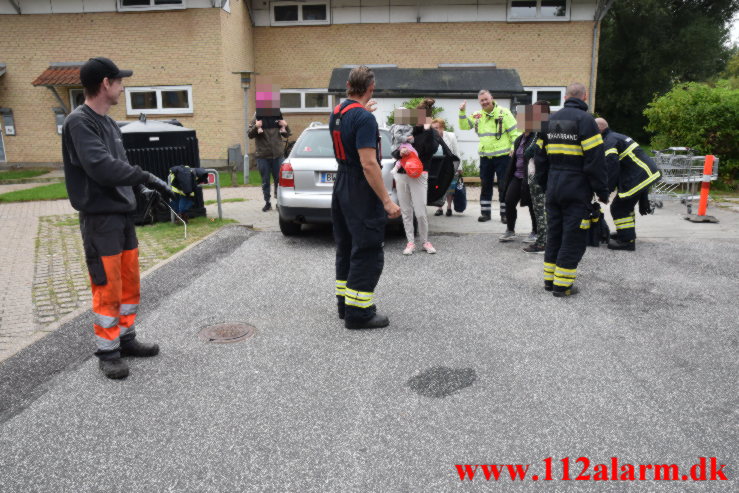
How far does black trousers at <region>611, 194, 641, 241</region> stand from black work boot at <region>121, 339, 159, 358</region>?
19.7 feet

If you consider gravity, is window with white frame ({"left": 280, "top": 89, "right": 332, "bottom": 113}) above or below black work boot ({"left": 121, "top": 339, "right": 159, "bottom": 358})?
above

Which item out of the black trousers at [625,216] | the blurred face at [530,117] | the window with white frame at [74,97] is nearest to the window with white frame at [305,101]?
the window with white frame at [74,97]

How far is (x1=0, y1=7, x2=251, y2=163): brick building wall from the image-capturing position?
18.4m

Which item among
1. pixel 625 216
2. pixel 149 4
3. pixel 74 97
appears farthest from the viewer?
pixel 74 97

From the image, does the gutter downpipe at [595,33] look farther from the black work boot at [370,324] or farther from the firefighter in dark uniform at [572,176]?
the black work boot at [370,324]

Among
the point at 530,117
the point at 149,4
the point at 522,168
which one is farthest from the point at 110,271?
the point at 149,4

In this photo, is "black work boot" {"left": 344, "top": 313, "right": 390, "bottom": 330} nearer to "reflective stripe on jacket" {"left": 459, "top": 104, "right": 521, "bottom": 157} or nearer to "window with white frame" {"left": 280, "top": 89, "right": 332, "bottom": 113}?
"reflective stripe on jacket" {"left": 459, "top": 104, "right": 521, "bottom": 157}

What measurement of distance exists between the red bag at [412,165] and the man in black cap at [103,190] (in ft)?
10.6

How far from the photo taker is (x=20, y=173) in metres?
19.0

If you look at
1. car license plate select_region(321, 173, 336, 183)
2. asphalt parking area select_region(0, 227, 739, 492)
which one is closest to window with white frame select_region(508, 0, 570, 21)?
car license plate select_region(321, 173, 336, 183)

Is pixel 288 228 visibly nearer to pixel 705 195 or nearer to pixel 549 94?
pixel 705 195

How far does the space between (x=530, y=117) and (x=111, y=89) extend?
481 cm

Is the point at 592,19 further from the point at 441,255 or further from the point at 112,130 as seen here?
the point at 112,130

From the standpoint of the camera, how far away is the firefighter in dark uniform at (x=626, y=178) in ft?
25.3
